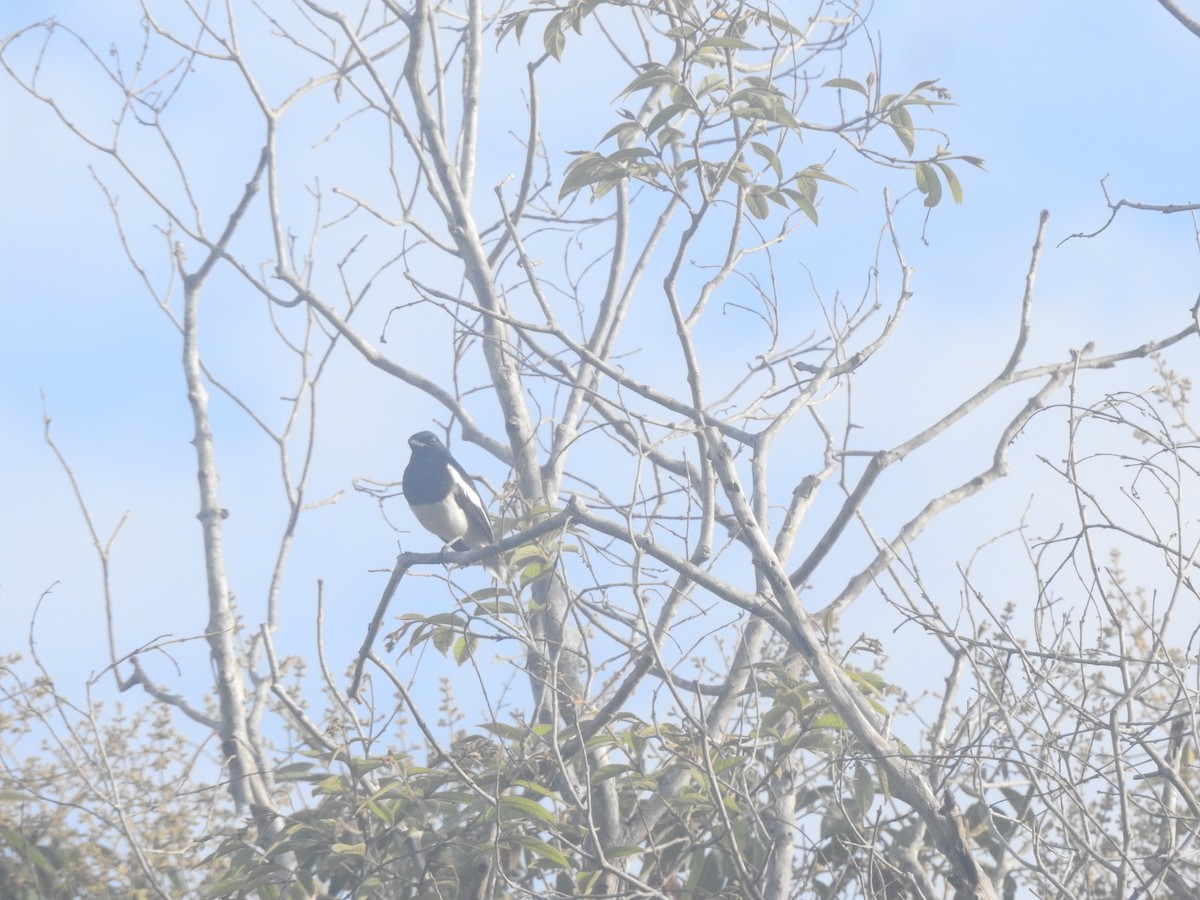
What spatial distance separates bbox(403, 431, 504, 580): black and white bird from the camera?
271 inches

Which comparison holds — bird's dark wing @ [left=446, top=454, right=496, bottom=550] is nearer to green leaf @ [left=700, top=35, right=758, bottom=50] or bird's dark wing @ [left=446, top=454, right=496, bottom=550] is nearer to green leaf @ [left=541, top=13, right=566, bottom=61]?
green leaf @ [left=541, top=13, right=566, bottom=61]

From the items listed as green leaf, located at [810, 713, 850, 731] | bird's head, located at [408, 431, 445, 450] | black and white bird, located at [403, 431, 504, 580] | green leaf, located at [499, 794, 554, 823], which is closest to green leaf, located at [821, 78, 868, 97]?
green leaf, located at [810, 713, 850, 731]

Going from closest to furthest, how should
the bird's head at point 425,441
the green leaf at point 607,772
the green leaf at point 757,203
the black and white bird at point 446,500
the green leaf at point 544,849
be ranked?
the green leaf at point 544,849
the green leaf at point 607,772
the green leaf at point 757,203
the black and white bird at point 446,500
the bird's head at point 425,441

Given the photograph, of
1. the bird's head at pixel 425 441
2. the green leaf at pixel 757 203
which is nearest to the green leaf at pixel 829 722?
the green leaf at pixel 757 203

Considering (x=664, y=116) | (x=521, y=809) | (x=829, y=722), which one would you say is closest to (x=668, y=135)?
(x=664, y=116)

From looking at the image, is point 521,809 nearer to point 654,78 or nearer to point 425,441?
point 654,78

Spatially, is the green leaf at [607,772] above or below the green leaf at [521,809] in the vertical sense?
above

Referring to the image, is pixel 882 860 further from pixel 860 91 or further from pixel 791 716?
pixel 860 91

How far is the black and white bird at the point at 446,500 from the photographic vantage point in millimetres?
6879

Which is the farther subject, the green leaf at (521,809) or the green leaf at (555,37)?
the green leaf at (555,37)

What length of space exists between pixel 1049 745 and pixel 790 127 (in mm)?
1785

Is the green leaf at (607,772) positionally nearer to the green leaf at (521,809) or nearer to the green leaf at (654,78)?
the green leaf at (521,809)

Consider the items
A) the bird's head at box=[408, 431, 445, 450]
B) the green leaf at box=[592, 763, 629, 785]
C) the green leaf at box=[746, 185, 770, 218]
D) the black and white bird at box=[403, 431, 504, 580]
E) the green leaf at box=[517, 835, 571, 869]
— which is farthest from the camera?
the bird's head at box=[408, 431, 445, 450]

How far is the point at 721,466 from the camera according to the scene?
3602mm
